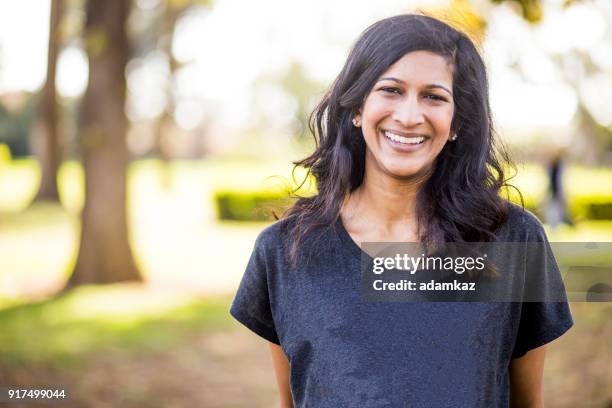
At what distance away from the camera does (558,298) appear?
1499mm

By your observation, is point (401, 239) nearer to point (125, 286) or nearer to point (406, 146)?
point (406, 146)

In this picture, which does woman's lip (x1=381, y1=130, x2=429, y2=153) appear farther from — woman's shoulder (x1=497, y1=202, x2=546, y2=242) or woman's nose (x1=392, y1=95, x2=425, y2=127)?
woman's shoulder (x1=497, y1=202, x2=546, y2=242)

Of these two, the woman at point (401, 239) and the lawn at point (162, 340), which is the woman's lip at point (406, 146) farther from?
the lawn at point (162, 340)

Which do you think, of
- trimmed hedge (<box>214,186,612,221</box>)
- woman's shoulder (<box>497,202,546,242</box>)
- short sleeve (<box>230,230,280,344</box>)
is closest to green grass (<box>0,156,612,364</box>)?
trimmed hedge (<box>214,186,612,221</box>)

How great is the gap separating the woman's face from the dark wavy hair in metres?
0.02

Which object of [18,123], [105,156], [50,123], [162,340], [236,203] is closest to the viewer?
[162,340]

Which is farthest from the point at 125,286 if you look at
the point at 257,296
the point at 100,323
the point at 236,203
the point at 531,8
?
the point at 236,203

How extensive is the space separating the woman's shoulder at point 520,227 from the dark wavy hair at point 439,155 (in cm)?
2

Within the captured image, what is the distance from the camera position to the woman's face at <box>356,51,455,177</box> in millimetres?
1509

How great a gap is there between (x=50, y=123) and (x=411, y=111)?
13.2 metres

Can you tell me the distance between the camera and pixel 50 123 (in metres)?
13.6

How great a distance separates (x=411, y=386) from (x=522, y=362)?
297mm

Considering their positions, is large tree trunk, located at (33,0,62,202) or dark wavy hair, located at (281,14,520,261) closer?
dark wavy hair, located at (281,14,520,261)

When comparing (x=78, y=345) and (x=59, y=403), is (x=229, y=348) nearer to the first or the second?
(x=78, y=345)
